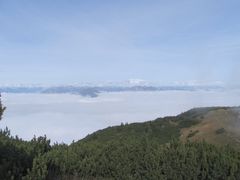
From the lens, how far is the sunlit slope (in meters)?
34.7

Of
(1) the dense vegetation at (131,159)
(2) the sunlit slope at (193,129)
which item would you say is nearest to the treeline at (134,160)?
(1) the dense vegetation at (131,159)

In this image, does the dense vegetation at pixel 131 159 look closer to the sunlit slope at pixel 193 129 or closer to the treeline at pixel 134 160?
the treeline at pixel 134 160

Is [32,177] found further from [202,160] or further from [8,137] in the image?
[202,160]

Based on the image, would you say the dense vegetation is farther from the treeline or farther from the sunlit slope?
the sunlit slope

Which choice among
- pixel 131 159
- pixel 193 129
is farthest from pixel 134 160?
pixel 193 129

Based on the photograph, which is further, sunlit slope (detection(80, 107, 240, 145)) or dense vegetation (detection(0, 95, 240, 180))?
sunlit slope (detection(80, 107, 240, 145))

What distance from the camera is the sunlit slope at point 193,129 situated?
34719 mm

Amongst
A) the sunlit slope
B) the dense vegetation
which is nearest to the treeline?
the dense vegetation

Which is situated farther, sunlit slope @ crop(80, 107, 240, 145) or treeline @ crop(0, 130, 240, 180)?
sunlit slope @ crop(80, 107, 240, 145)

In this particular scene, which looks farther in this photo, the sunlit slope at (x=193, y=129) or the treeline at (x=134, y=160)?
the sunlit slope at (x=193, y=129)

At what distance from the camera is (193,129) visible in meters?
40.2

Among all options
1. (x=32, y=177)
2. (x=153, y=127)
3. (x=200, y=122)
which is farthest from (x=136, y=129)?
(x=32, y=177)

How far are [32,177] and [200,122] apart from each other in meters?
33.1

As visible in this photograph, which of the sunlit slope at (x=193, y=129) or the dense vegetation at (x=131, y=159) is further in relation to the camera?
the sunlit slope at (x=193, y=129)
